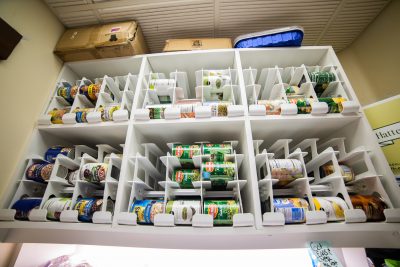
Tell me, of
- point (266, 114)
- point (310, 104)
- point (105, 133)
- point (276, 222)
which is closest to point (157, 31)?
point (105, 133)

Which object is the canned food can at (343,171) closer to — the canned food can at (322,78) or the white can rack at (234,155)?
the white can rack at (234,155)

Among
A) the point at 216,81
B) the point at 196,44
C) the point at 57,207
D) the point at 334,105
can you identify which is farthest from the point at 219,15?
the point at 57,207

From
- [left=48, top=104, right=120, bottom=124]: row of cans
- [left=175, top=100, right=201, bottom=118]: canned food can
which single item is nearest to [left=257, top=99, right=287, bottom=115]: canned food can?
[left=175, top=100, right=201, bottom=118]: canned food can

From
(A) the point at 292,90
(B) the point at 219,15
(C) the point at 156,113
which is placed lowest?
(C) the point at 156,113

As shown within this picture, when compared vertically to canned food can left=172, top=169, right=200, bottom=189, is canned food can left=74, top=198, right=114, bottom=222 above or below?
below

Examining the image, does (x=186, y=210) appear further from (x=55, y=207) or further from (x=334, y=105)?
(x=334, y=105)

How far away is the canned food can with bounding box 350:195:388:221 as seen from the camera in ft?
2.45

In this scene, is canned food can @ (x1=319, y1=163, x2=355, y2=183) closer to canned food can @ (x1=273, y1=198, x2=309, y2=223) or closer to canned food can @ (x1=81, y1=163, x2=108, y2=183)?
canned food can @ (x1=273, y1=198, x2=309, y2=223)

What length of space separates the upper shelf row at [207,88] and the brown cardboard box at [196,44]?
6cm

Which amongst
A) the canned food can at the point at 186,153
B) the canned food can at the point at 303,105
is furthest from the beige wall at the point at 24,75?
the canned food can at the point at 303,105

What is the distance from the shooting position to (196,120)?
3.21 feet

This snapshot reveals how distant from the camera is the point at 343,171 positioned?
2.91 ft

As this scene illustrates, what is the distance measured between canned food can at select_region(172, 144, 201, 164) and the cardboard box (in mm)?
719

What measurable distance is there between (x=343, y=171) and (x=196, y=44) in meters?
1.10
